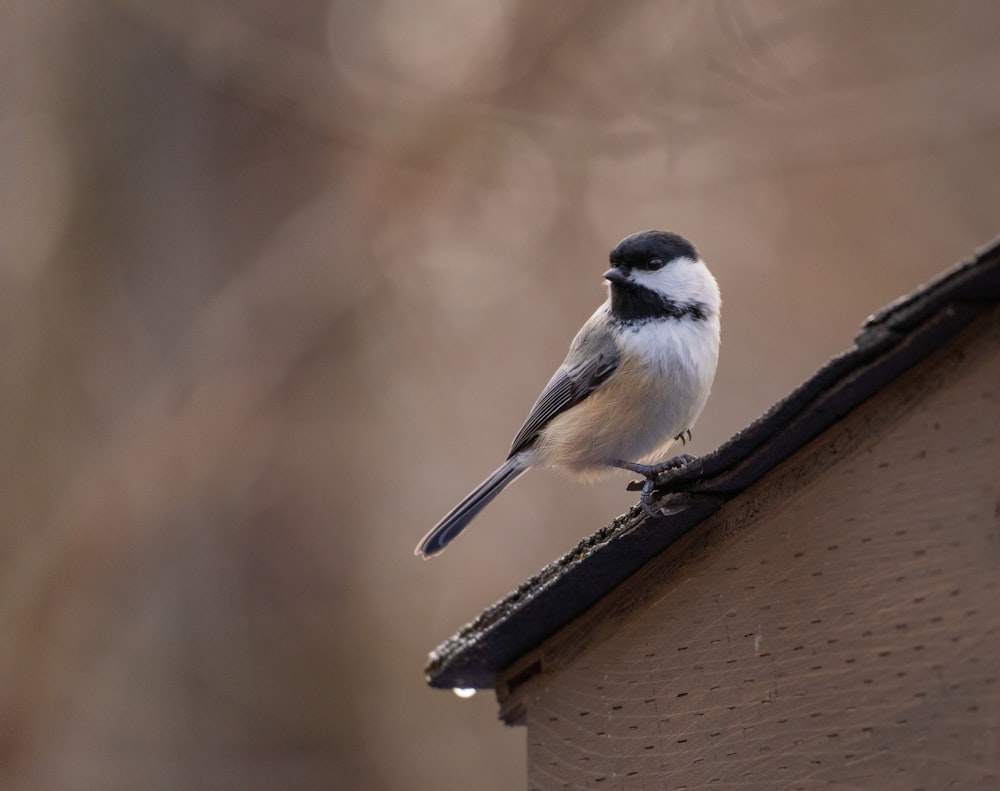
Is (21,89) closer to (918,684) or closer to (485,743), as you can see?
(485,743)

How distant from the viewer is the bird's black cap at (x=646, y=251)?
2.79 meters

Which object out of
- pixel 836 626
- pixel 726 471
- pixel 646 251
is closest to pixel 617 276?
pixel 646 251

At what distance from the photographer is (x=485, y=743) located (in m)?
5.86

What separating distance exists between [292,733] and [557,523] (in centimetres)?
180

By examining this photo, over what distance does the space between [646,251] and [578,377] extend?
0.35 m

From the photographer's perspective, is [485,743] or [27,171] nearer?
[27,171]

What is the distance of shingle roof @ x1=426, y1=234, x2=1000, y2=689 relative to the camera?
1346 mm

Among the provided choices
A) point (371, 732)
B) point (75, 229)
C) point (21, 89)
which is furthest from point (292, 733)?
point (21, 89)

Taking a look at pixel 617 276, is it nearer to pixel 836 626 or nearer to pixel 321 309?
pixel 836 626

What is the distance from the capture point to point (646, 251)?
110 inches

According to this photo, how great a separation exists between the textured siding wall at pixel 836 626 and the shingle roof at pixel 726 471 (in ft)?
0.14

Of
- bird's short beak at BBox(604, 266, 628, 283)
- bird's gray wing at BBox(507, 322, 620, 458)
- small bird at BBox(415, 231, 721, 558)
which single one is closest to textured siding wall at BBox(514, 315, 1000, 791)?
small bird at BBox(415, 231, 721, 558)

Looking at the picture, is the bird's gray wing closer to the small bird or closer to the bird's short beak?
the small bird

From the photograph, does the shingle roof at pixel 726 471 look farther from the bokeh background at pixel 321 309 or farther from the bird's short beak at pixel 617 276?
the bokeh background at pixel 321 309
